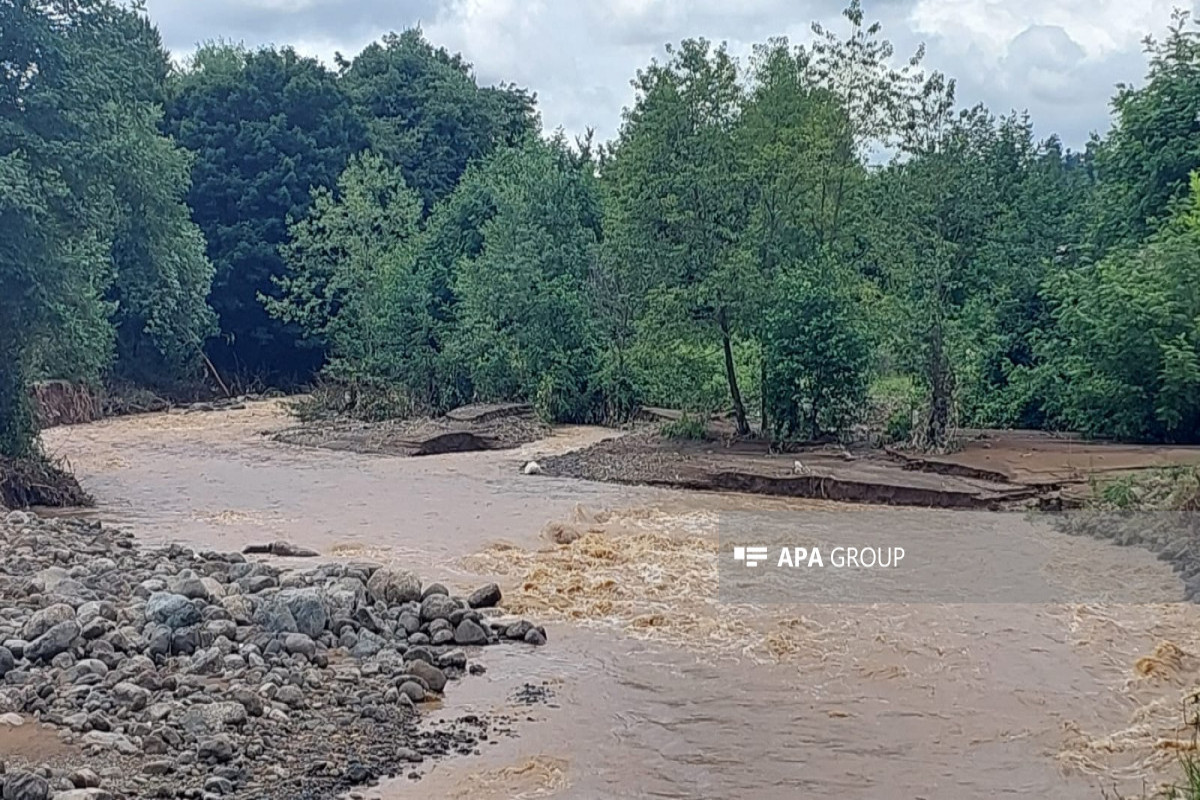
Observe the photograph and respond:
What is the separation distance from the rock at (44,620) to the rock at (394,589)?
223 centimetres

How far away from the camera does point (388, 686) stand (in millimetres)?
7883

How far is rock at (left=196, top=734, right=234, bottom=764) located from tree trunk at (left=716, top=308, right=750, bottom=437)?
12792 millimetres

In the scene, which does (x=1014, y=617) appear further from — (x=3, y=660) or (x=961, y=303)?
(x=961, y=303)

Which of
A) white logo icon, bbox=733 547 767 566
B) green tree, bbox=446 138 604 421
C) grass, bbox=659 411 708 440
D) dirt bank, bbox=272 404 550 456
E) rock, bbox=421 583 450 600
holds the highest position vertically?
green tree, bbox=446 138 604 421

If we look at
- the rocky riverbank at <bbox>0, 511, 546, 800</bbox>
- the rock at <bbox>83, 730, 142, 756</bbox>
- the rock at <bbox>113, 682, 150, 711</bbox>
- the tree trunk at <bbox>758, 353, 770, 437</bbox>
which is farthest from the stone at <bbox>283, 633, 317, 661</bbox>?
the tree trunk at <bbox>758, 353, 770, 437</bbox>

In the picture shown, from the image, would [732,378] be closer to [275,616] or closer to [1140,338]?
[1140,338]

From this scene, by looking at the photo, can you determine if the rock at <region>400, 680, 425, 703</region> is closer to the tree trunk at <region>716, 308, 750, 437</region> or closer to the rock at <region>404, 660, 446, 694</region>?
the rock at <region>404, 660, 446, 694</region>

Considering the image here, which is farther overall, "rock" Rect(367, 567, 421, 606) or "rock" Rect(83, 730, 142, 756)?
"rock" Rect(367, 567, 421, 606)

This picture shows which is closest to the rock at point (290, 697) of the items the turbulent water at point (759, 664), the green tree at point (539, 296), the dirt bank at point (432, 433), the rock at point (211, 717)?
the rock at point (211, 717)

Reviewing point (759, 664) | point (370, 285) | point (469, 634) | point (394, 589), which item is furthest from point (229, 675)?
point (370, 285)

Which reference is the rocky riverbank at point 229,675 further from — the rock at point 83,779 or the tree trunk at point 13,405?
the tree trunk at point 13,405

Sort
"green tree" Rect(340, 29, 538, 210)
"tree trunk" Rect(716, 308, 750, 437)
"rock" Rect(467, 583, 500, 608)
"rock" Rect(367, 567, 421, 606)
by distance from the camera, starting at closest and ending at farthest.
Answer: "rock" Rect(367, 567, 421, 606), "rock" Rect(467, 583, 500, 608), "tree trunk" Rect(716, 308, 750, 437), "green tree" Rect(340, 29, 538, 210)

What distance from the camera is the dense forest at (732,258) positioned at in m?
15.2

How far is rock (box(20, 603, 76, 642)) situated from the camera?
324 inches
